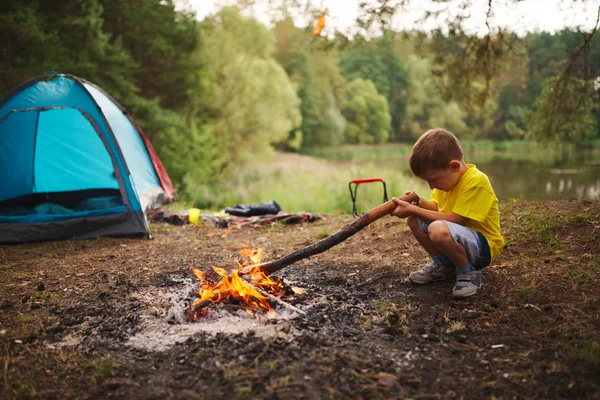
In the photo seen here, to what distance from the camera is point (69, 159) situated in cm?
690

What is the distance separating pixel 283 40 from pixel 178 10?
2097 cm

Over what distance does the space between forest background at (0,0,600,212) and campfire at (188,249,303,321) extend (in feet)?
15.1

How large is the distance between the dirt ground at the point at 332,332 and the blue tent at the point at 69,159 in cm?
160

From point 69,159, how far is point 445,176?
19.0 feet

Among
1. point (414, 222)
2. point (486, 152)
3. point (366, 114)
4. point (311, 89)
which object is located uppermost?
point (311, 89)

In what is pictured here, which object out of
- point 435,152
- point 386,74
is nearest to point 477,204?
point 435,152

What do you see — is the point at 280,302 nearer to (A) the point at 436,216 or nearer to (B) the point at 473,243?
(A) the point at 436,216

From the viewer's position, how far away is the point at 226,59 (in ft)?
55.4

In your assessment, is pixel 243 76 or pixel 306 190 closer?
pixel 306 190

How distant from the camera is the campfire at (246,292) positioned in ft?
10.3

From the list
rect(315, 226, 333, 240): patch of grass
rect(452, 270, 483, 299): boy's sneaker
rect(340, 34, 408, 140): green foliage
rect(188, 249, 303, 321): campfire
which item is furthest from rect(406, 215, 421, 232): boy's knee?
rect(340, 34, 408, 140): green foliage

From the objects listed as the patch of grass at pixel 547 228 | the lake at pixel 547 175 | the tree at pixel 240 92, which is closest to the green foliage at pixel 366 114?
the lake at pixel 547 175

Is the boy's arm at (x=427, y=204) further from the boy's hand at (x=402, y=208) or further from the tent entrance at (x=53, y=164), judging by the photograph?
the tent entrance at (x=53, y=164)

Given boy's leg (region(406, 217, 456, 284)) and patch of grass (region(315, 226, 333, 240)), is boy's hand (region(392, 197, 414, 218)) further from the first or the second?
patch of grass (region(315, 226, 333, 240))
